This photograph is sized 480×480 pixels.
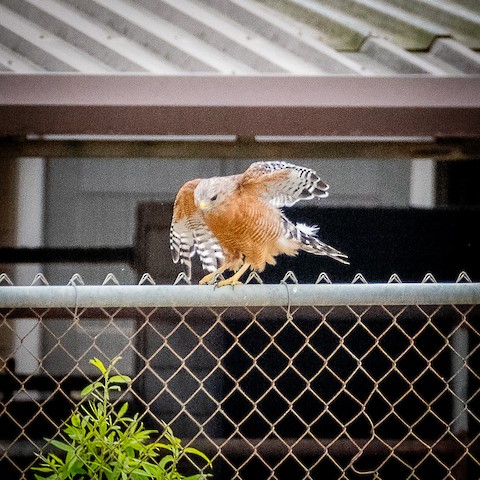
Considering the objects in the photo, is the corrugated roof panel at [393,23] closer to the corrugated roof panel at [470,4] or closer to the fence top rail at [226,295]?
the corrugated roof panel at [470,4]

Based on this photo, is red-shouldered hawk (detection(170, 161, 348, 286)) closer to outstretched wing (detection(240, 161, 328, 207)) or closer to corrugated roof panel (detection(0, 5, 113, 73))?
outstretched wing (detection(240, 161, 328, 207))

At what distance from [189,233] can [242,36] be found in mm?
949

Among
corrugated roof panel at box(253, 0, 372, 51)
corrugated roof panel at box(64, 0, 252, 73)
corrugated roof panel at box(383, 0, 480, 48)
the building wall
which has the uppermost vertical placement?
corrugated roof panel at box(383, 0, 480, 48)

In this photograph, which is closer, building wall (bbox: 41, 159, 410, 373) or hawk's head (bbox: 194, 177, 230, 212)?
hawk's head (bbox: 194, 177, 230, 212)

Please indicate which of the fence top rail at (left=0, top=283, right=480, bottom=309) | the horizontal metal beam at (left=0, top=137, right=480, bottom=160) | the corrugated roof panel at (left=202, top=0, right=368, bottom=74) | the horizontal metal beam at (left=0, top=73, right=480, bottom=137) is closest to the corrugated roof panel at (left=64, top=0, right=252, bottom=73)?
the horizontal metal beam at (left=0, top=73, right=480, bottom=137)

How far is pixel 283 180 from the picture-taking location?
7.81 ft

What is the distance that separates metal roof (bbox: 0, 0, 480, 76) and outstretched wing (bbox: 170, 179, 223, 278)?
615mm

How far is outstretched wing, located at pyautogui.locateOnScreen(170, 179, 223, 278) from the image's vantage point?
252 centimetres

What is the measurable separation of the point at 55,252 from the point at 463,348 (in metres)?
2.17

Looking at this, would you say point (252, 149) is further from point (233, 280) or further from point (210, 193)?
point (233, 280)

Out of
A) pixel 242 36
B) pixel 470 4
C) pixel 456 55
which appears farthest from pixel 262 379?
pixel 470 4

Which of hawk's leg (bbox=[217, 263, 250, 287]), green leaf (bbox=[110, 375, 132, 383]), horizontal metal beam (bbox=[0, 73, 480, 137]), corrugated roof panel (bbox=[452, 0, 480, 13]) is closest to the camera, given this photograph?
green leaf (bbox=[110, 375, 132, 383])

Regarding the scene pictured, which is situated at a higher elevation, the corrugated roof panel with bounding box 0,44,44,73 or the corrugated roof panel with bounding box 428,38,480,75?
the corrugated roof panel with bounding box 428,38,480,75

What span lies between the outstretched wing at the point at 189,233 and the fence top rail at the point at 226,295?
2.89ft
